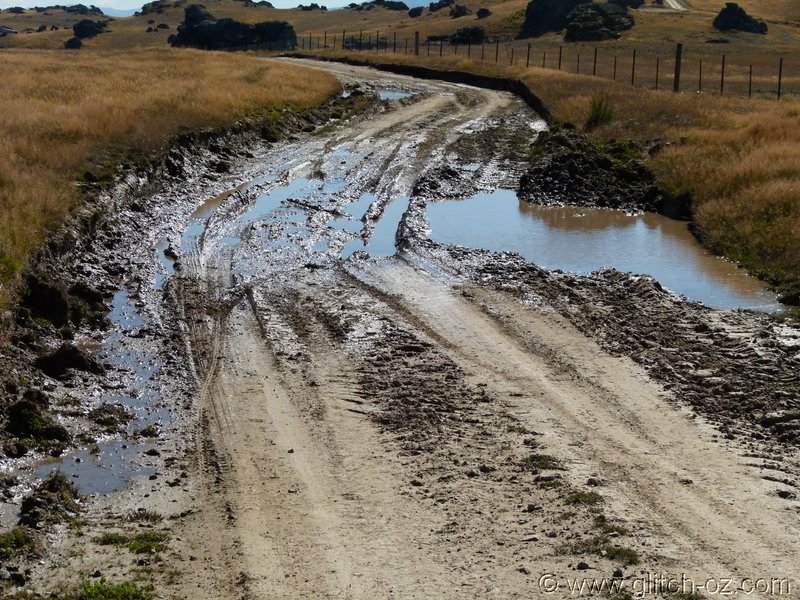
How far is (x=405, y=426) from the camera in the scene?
1055 centimetres

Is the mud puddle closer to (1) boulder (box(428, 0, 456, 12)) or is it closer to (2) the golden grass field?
(2) the golden grass field

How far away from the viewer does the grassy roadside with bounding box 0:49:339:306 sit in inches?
672

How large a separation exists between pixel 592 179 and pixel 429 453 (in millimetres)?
15638

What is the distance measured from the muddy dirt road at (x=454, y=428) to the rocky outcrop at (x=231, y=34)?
85873 millimetres

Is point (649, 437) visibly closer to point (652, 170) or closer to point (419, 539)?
point (419, 539)

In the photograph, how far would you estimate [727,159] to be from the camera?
23.9 m

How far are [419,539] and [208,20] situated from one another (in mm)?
113054

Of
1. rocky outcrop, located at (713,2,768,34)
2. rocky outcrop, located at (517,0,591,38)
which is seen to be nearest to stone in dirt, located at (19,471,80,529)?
rocky outcrop, located at (713,2,768,34)

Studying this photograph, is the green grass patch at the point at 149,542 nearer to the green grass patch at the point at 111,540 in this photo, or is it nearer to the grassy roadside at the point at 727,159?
the green grass patch at the point at 111,540

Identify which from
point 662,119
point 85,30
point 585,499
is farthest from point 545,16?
point 585,499

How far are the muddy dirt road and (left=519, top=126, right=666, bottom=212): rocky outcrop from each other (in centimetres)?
587

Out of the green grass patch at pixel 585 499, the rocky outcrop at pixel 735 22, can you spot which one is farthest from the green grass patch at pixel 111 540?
the rocky outcrop at pixel 735 22

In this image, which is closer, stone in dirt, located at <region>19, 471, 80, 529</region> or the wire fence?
stone in dirt, located at <region>19, 471, 80, 529</region>

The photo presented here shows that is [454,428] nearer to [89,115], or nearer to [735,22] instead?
[89,115]
